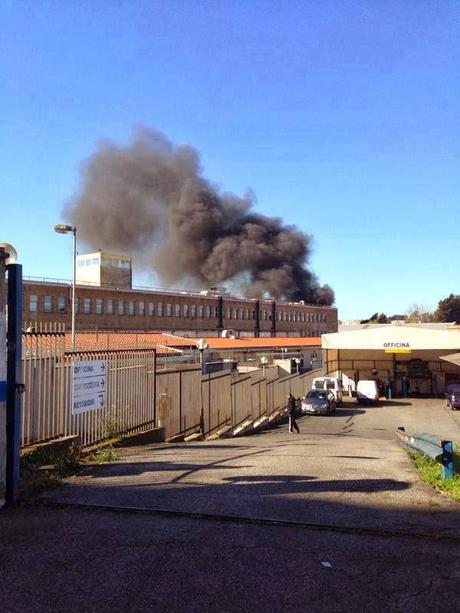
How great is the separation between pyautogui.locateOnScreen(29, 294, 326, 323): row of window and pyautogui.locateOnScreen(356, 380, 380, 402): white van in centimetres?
3421

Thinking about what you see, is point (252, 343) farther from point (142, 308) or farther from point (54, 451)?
point (54, 451)

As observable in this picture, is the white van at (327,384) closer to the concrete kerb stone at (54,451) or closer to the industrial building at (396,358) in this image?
the industrial building at (396,358)

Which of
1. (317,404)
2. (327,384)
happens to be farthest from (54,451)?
(327,384)

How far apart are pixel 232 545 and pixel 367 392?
124 ft

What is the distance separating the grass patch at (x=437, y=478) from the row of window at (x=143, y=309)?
53921 millimetres

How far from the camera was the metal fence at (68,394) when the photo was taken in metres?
8.03

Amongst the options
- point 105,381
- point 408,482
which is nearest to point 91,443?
point 105,381

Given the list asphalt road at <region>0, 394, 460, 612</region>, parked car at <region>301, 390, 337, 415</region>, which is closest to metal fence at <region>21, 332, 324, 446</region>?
asphalt road at <region>0, 394, 460, 612</region>

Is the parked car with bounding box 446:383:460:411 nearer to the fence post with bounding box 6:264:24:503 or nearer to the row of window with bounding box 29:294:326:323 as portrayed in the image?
the fence post with bounding box 6:264:24:503

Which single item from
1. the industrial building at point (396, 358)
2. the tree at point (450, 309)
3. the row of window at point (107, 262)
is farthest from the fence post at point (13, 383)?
the tree at point (450, 309)

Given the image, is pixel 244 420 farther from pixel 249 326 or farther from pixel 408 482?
pixel 249 326

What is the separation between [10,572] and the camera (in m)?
3.94

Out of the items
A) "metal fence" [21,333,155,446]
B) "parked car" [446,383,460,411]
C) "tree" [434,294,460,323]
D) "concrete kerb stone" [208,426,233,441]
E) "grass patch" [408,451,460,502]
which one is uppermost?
"tree" [434,294,460,323]

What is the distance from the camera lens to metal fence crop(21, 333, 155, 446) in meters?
8.03
